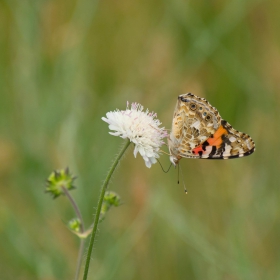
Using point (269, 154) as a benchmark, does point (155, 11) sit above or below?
above

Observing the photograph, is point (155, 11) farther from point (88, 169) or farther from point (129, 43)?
point (88, 169)

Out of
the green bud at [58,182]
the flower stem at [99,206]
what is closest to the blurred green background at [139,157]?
the green bud at [58,182]

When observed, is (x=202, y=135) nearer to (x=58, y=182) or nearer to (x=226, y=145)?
(x=226, y=145)

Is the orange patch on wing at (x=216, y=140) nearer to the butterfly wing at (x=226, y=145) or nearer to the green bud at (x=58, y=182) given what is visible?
the butterfly wing at (x=226, y=145)

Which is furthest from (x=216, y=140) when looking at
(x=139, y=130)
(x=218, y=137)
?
(x=139, y=130)

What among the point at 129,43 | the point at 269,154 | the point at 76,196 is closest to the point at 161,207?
the point at 76,196

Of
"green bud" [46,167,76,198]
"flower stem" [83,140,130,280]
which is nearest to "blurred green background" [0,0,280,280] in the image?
"green bud" [46,167,76,198]
